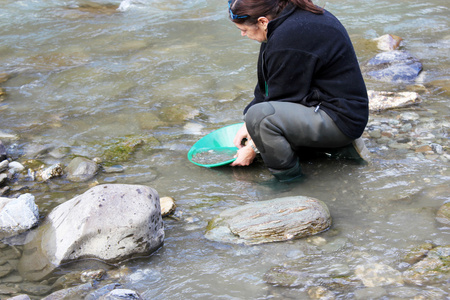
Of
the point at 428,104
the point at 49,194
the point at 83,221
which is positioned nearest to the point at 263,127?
the point at 83,221

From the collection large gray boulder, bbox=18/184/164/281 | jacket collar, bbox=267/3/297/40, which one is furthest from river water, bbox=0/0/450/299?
jacket collar, bbox=267/3/297/40

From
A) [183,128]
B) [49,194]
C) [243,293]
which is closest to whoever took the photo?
[243,293]

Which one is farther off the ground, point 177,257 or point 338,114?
point 338,114

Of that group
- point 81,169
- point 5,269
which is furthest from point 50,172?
point 5,269

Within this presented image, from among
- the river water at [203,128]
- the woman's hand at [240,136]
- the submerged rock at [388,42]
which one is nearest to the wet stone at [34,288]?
the river water at [203,128]

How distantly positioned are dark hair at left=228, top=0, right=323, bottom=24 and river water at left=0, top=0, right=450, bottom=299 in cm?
119

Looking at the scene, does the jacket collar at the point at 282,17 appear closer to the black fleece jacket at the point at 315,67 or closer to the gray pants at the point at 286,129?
the black fleece jacket at the point at 315,67

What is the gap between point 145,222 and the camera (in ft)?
8.68

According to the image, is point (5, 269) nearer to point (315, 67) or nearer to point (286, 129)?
point (286, 129)

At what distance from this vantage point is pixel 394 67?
5.27m

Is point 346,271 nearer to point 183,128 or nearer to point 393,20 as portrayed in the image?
point 183,128

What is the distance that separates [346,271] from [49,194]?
7.24 feet

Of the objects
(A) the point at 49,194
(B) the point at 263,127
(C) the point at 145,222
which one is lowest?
(A) the point at 49,194

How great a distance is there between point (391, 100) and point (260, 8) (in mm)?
2057
